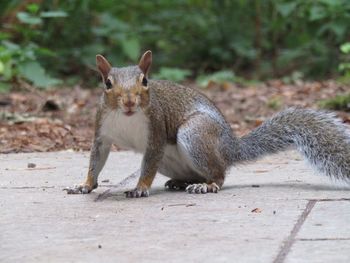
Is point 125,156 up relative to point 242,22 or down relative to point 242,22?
down

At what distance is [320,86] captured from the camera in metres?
9.46

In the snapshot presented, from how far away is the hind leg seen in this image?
4.70m

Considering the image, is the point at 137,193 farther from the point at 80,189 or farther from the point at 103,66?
the point at 103,66

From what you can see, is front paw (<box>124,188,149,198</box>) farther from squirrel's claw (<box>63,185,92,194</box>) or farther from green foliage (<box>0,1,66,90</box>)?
green foliage (<box>0,1,66,90</box>)

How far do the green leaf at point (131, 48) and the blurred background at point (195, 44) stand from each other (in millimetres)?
12

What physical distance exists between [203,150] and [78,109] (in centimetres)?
417

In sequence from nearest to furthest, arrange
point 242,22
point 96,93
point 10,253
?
point 10,253 → point 96,93 → point 242,22

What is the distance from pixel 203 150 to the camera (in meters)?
4.72

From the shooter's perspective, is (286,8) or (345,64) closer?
(345,64)

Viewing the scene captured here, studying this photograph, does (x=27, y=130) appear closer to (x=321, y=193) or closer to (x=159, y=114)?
(x=159, y=114)

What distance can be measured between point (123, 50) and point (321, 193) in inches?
269

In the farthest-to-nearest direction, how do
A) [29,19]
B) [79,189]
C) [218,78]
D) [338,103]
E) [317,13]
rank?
[218,78] → [317,13] → [29,19] → [338,103] → [79,189]

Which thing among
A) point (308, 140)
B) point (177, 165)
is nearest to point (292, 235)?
point (308, 140)

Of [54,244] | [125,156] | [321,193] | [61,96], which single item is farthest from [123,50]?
[54,244]
